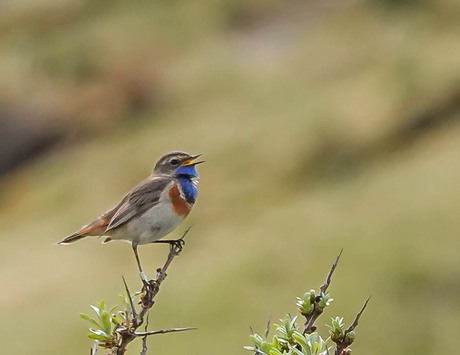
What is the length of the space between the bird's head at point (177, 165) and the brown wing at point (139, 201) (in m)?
0.14

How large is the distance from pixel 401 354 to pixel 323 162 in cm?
1341

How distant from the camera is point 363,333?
2267cm

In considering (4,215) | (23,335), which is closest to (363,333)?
(23,335)

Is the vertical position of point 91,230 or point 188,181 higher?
point 188,181

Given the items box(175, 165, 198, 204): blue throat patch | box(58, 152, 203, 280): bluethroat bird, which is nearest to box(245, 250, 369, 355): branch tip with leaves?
box(58, 152, 203, 280): bluethroat bird

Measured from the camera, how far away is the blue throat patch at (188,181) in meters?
8.36

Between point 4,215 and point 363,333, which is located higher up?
point 4,215

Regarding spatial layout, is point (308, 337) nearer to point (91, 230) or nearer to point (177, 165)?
point (91, 230)

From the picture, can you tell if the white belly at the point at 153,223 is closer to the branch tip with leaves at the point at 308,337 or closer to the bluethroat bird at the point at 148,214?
the bluethroat bird at the point at 148,214

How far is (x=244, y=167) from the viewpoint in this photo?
36.2 meters

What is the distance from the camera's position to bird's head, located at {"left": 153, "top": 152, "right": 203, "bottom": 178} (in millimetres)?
8641

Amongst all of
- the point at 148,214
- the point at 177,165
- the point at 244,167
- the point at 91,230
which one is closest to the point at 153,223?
the point at 148,214

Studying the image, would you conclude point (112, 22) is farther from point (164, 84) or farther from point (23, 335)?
point (23, 335)

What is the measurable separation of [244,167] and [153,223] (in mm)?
27993
